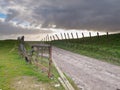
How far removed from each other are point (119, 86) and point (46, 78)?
14.2 feet

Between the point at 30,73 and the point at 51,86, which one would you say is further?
the point at 30,73

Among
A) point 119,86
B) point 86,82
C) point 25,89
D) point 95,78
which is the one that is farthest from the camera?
point 95,78

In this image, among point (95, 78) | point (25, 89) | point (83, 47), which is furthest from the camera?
point (83, 47)

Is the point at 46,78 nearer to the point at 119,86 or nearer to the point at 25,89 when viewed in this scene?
the point at 25,89

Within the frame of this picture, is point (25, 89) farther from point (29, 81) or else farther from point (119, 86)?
point (119, 86)

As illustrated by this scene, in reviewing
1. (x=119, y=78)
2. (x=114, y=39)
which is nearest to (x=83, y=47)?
(x=114, y=39)

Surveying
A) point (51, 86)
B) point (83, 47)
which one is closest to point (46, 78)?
point (51, 86)

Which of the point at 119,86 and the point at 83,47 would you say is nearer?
the point at 119,86

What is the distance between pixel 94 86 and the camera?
15594 mm

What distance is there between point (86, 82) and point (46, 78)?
94.5 inches

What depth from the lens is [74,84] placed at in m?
16.2

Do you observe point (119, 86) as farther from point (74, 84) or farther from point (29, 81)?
point (29, 81)

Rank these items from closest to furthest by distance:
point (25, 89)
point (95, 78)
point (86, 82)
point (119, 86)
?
point (25, 89) < point (119, 86) < point (86, 82) < point (95, 78)

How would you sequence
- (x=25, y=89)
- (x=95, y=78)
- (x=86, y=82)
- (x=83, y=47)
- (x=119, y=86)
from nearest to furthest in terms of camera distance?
(x=25, y=89) → (x=119, y=86) → (x=86, y=82) → (x=95, y=78) → (x=83, y=47)
